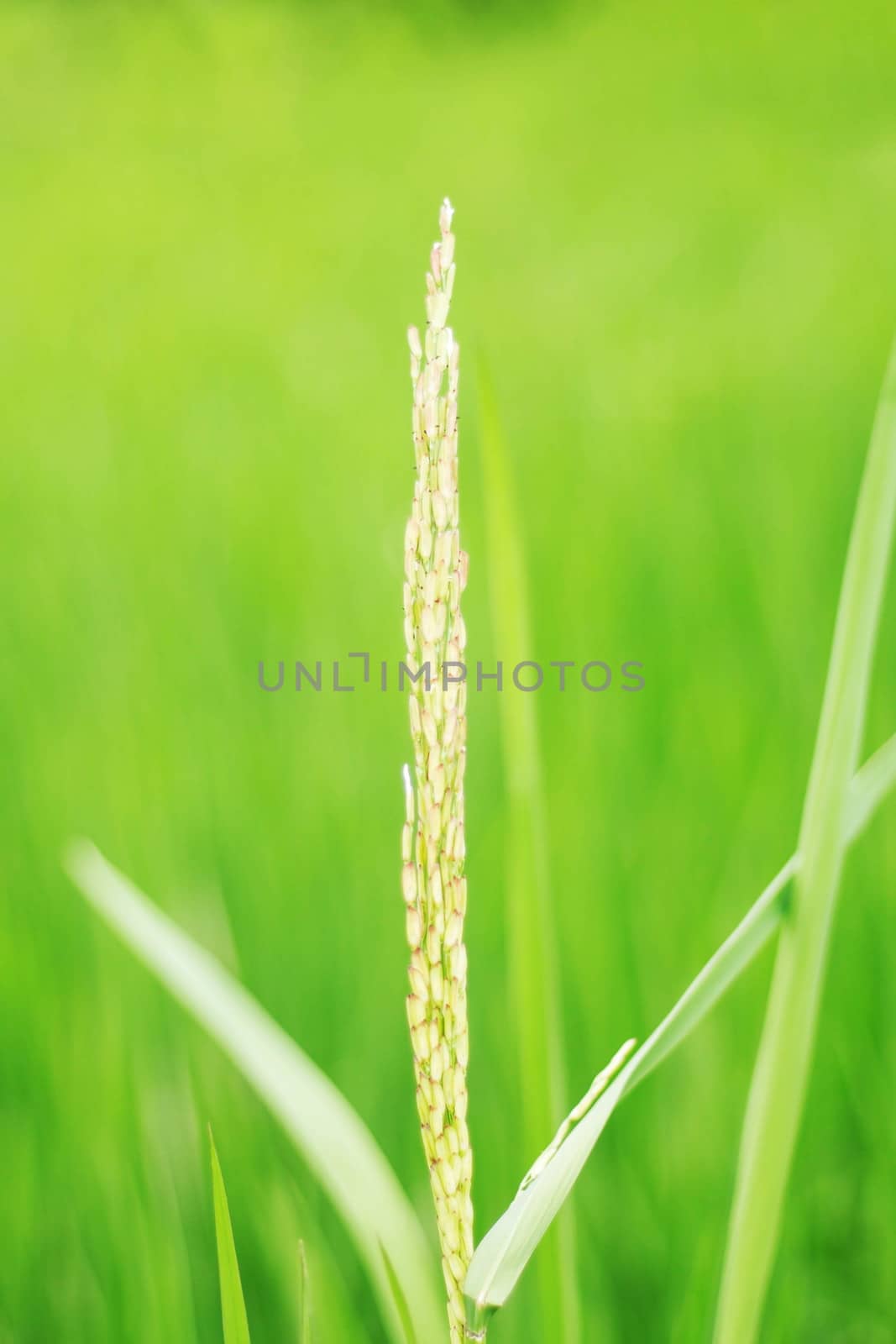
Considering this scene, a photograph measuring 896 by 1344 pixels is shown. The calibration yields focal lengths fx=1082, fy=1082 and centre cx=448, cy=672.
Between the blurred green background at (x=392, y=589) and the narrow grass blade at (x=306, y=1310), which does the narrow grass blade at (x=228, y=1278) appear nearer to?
the narrow grass blade at (x=306, y=1310)

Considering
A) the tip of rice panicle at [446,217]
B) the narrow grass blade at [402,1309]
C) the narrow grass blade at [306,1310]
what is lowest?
the narrow grass blade at [402,1309]

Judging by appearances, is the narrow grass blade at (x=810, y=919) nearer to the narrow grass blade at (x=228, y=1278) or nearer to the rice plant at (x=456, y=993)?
the rice plant at (x=456, y=993)

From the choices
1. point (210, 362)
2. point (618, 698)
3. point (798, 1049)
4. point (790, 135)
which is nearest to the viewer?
point (798, 1049)

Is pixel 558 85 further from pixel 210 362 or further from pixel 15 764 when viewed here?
pixel 15 764

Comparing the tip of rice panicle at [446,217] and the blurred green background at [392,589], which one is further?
the blurred green background at [392,589]

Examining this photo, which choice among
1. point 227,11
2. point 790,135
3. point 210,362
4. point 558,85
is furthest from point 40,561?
point 227,11

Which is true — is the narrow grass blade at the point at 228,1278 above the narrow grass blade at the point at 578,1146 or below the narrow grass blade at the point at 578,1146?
below

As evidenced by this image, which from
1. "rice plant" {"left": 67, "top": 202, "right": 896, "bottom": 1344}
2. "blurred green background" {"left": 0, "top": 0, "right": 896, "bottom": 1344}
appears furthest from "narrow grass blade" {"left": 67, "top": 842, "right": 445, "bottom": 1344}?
"blurred green background" {"left": 0, "top": 0, "right": 896, "bottom": 1344}

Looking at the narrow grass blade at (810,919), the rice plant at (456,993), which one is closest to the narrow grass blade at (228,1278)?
the rice plant at (456,993)

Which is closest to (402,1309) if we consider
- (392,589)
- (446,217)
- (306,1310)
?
(306,1310)
